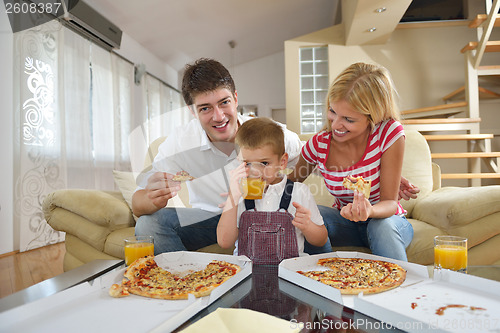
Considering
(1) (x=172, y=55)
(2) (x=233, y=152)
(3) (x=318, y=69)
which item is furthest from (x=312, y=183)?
(1) (x=172, y=55)

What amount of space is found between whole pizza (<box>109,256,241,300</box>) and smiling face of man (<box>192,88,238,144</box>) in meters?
0.89

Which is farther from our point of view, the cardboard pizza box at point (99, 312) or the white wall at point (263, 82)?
the white wall at point (263, 82)

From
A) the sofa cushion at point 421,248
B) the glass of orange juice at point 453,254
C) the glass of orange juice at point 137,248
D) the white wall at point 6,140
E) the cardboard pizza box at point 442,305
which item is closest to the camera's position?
the cardboard pizza box at point 442,305

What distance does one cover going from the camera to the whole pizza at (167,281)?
85 centimetres

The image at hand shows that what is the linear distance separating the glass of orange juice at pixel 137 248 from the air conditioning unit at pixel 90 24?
145 inches

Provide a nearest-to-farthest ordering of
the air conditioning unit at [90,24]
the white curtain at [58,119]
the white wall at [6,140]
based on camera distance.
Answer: the white wall at [6,140] → the white curtain at [58,119] → the air conditioning unit at [90,24]

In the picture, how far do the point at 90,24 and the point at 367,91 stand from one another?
390cm

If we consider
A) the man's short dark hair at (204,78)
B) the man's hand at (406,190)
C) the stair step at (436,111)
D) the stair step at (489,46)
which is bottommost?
the man's hand at (406,190)

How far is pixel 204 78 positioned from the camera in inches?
71.2

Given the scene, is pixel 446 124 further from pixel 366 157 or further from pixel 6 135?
pixel 6 135

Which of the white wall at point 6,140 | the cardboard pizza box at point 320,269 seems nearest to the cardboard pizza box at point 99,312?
the cardboard pizza box at point 320,269

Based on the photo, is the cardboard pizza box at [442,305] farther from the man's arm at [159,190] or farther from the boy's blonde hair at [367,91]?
the man's arm at [159,190]

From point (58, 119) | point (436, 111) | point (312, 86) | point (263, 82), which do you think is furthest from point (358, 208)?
point (263, 82)

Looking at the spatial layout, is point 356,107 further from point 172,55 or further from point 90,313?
point 172,55
